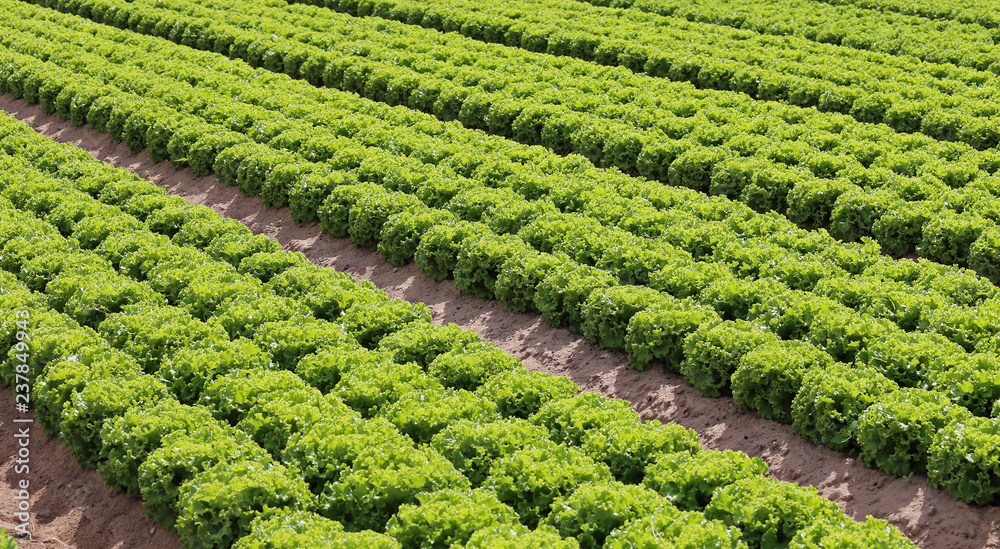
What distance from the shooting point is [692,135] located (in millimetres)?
17656

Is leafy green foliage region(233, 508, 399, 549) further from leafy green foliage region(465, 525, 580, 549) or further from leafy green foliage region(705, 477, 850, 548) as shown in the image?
leafy green foliage region(705, 477, 850, 548)

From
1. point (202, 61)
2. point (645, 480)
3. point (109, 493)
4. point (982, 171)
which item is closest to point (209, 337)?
point (109, 493)

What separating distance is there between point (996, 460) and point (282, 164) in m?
13.0

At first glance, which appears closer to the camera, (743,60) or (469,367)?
(469,367)

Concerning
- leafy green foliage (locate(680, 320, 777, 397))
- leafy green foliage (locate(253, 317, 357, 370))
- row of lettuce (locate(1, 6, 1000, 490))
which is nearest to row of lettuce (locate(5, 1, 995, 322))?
row of lettuce (locate(1, 6, 1000, 490))

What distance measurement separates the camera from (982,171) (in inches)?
606

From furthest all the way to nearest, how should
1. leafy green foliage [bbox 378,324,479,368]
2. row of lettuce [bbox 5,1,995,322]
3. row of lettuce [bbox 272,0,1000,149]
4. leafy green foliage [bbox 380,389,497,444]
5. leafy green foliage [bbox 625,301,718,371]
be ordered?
row of lettuce [bbox 272,0,1000,149], row of lettuce [bbox 5,1,995,322], leafy green foliage [bbox 625,301,718,371], leafy green foliage [bbox 378,324,479,368], leafy green foliage [bbox 380,389,497,444]

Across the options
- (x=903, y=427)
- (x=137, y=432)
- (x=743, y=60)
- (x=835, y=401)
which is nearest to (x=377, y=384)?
(x=137, y=432)

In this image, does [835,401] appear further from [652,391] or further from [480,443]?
[480,443]

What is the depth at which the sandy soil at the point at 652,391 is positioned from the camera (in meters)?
9.24

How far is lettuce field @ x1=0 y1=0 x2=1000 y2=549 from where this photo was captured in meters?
9.06

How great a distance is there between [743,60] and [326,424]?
652 inches

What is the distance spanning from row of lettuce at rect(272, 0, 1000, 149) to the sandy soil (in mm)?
9824

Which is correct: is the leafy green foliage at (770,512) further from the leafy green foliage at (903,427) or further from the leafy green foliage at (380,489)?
the leafy green foliage at (380,489)
